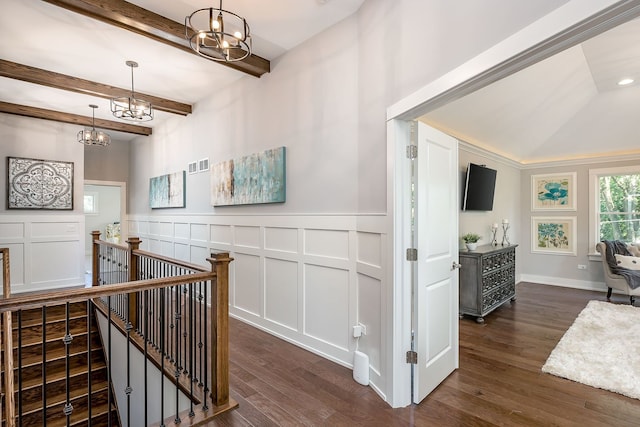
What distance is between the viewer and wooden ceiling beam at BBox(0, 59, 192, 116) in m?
3.85

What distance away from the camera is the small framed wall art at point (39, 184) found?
5301 millimetres

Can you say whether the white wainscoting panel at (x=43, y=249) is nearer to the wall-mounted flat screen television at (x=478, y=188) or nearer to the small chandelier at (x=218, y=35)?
the small chandelier at (x=218, y=35)

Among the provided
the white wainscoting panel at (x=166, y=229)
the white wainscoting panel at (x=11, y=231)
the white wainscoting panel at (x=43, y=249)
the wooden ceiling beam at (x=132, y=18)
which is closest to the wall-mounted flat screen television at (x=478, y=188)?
the wooden ceiling beam at (x=132, y=18)

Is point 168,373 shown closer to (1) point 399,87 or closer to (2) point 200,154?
(1) point 399,87

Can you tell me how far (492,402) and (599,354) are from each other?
5.45ft

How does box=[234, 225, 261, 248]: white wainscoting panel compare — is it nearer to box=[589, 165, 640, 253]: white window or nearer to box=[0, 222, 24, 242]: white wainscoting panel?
box=[0, 222, 24, 242]: white wainscoting panel

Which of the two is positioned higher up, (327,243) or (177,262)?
(327,243)

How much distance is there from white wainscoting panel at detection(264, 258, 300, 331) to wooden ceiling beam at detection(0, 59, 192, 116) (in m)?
3.34

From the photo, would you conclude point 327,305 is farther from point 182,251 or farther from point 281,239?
point 182,251

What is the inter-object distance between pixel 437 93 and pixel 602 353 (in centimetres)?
324

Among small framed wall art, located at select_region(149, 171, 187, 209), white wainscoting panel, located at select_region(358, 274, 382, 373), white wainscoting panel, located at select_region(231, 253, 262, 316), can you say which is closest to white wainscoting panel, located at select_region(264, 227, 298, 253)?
white wainscoting panel, located at select_region(231, 253, 262, 316)

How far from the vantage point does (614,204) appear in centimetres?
584

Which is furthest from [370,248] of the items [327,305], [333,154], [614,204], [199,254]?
Result: [614,204]

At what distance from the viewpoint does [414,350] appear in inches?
92.8
